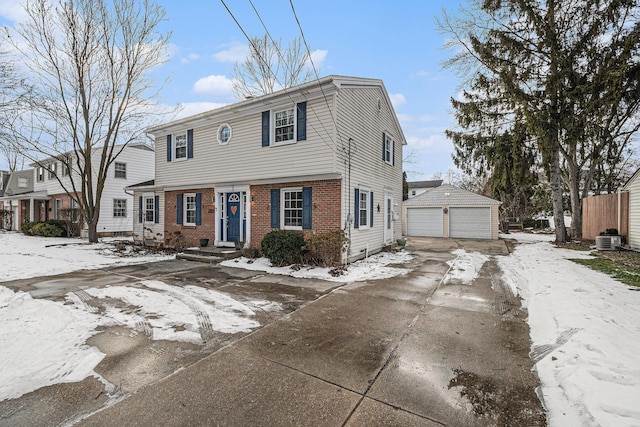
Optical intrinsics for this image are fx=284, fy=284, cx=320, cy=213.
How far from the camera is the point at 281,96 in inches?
377

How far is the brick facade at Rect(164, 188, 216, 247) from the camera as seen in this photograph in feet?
39.1

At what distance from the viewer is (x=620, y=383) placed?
2699 mm

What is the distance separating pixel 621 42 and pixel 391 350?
18.6 metres

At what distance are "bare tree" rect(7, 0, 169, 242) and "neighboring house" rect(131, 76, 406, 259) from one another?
13.6ft

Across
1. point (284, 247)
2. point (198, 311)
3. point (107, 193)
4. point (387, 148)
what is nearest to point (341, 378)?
point (198, 311)

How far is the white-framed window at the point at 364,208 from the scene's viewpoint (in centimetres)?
1050

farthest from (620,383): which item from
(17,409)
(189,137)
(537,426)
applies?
(189,137)

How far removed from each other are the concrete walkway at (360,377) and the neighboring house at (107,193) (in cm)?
1919

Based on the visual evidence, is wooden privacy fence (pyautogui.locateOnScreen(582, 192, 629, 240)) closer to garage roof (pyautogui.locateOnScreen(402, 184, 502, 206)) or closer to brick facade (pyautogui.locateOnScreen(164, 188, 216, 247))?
garage roof (pyautogui.locateOnScreen(402, 184, 502, 206))

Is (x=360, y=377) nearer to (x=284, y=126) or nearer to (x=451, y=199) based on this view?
(x=284, y=126)

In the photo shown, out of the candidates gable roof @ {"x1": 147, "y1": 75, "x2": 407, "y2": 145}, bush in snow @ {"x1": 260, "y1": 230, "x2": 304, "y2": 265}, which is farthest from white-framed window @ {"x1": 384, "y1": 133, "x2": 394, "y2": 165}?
bush in snow @ {"x1": 260, "y1": 230, "x2": 304, "y2": 265}

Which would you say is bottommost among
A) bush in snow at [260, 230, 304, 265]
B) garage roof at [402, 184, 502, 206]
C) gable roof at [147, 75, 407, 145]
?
bush in snow at [260, 230, 304, 265]

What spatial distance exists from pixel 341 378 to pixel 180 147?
12.7 m

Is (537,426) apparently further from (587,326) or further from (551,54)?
(551,54)
